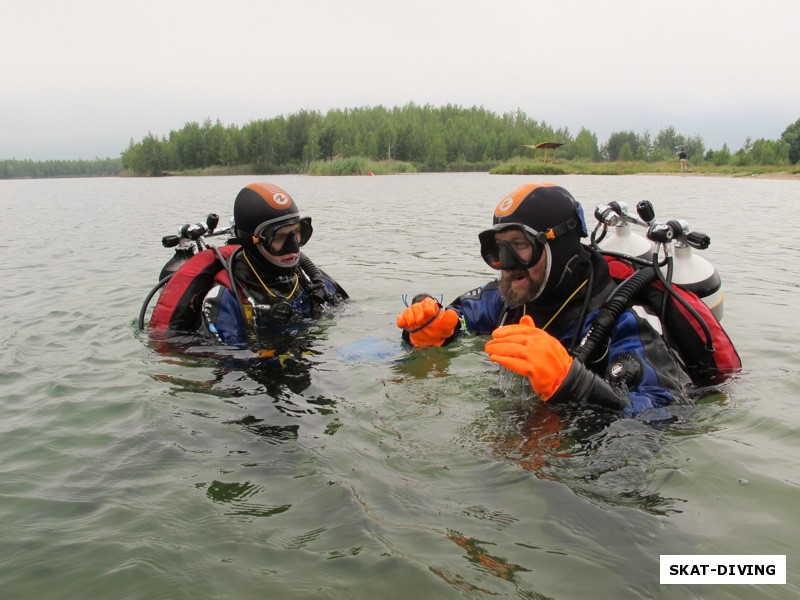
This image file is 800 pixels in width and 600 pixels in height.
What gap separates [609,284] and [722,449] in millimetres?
1046

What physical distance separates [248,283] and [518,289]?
236 centimetres

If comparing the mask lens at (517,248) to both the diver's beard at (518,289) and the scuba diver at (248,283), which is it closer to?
the diver's beard at (518,289)

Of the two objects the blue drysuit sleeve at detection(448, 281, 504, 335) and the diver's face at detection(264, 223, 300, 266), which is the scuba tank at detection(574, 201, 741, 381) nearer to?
the blue drysuit sleeve at detection(448, 281, 504, 335)

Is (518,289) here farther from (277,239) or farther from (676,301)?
(277,239)

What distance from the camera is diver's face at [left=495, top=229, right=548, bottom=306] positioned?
331 centimetres

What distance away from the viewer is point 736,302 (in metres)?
6.45

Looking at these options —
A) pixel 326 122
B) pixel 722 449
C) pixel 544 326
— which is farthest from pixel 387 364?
pixel 326 122

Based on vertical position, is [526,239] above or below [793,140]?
below

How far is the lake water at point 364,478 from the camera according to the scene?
211 centimetres

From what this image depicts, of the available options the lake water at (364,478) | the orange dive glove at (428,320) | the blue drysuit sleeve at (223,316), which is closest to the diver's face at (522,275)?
the lake water at (364,478)

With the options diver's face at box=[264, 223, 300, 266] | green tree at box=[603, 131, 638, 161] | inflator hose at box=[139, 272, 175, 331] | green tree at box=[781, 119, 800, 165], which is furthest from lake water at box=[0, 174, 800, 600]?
green tree at box=[603, 131, 638, 161]

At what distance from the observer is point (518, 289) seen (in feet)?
11.1

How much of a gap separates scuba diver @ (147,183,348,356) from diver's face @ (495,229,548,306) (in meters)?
1.94

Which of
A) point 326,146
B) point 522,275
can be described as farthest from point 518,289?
point 326,146
